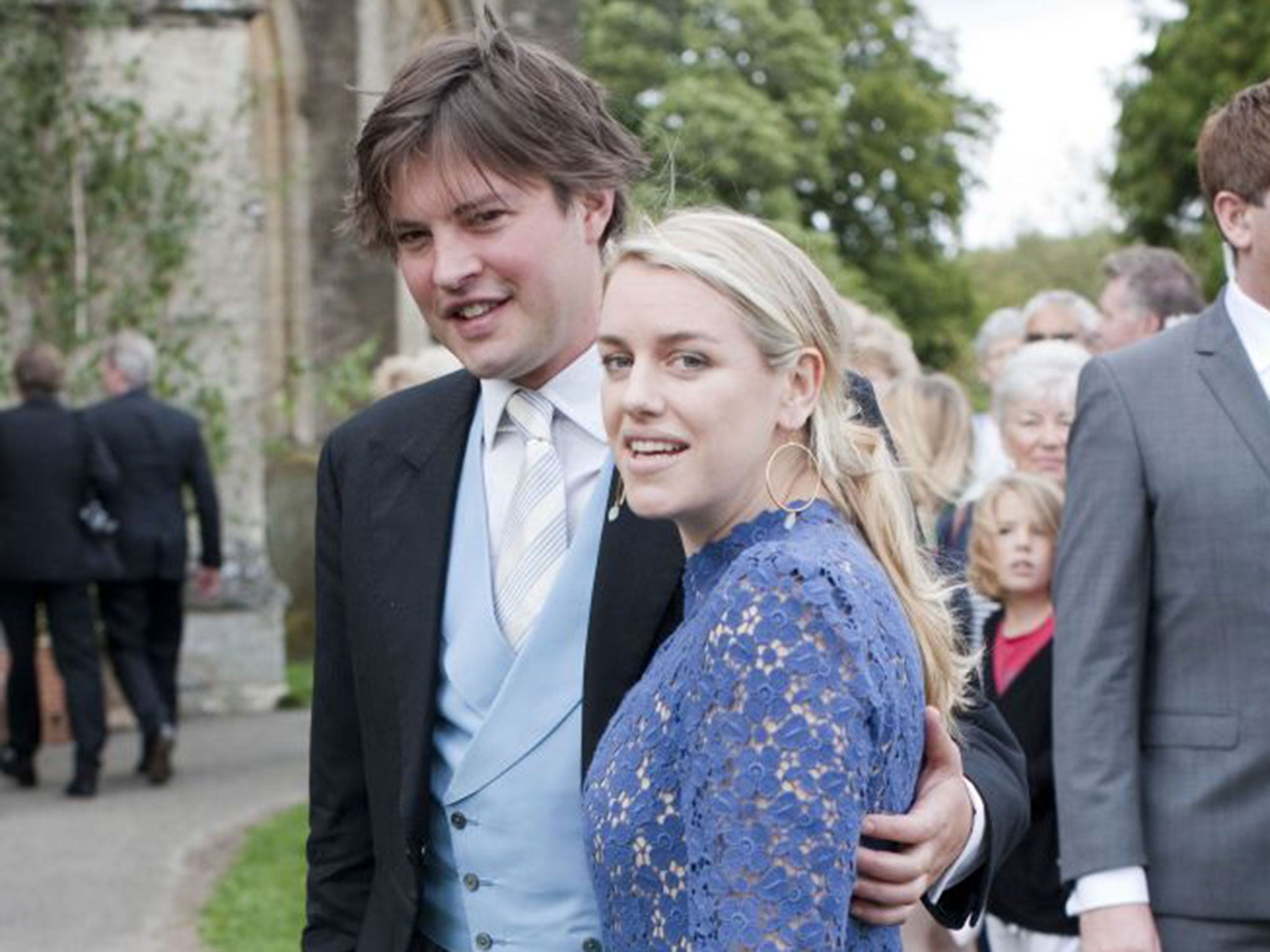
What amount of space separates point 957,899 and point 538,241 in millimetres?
962

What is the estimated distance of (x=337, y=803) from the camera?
308cm

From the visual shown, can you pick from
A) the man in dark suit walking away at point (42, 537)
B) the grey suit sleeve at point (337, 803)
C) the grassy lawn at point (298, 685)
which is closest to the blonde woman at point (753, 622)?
the grey suit sleeve at point (337, 803)

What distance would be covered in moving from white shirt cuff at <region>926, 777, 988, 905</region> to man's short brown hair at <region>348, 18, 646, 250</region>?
91 cm

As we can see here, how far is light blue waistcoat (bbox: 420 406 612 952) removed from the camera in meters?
2.75

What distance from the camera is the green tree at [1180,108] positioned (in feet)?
116

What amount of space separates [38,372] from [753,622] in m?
9.90

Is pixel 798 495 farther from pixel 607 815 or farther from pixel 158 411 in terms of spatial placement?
pixel 158 411

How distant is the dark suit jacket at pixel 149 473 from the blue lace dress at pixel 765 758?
978 cm

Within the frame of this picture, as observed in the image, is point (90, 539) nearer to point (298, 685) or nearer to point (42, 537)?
point (42, 537)

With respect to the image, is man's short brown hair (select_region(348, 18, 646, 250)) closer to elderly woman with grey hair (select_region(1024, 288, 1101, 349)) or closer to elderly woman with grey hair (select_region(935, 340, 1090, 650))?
elderly woman with grey hair (select_region(935, 340, 1090, 650))

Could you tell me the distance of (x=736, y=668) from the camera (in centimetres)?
213

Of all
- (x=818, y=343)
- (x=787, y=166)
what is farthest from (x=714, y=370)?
(x=787, y=166)

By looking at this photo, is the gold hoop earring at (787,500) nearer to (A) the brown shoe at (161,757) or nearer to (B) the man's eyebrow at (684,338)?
(B) the man's eyebrow at (684,338)

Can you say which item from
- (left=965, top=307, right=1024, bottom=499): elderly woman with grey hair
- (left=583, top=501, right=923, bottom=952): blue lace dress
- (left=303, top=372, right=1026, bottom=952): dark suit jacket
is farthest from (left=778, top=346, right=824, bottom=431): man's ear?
(left=965, top=307, right=1024, bottom=499): elderly woman with grey hair
